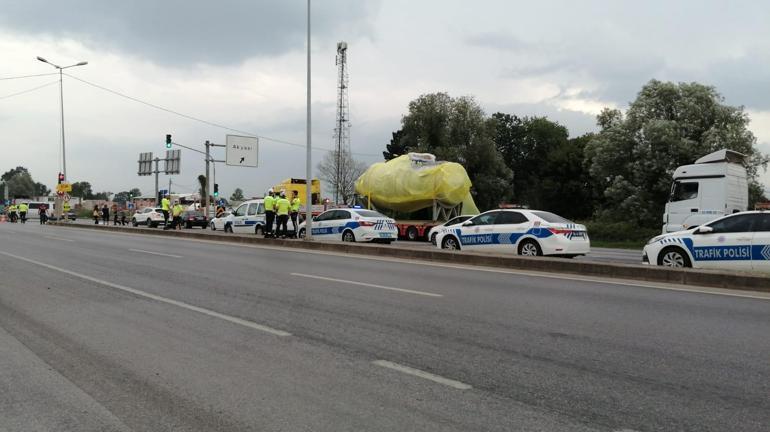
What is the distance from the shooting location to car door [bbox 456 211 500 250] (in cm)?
1608

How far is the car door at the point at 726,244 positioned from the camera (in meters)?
11.5

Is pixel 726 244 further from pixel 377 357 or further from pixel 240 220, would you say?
pixel 240 220

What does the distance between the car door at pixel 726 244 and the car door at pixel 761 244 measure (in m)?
0.08

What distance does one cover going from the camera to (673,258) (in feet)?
41.7

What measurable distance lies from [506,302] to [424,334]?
2.55m

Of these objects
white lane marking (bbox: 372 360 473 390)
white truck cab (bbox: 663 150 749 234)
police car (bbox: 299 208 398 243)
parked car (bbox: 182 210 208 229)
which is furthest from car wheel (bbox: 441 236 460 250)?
parked car (bbox: 182 210 208 229)

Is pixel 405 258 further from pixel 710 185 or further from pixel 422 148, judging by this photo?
pixel 422 148

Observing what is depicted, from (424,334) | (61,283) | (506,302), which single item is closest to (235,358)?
(424,334)

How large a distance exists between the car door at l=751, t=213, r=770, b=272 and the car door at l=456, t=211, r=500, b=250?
6144 millimetres

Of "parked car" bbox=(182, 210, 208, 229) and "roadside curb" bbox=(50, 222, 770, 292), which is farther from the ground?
"parked car" bbox=(182, 210, 208, 229)

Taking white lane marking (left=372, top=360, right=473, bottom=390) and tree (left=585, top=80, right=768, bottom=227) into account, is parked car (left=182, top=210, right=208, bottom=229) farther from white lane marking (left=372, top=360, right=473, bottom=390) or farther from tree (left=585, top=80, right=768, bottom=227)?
white lane marking (left=372, top=360, right=473, bottom=390)

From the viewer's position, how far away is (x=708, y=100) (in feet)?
119

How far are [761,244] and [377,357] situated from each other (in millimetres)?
9250

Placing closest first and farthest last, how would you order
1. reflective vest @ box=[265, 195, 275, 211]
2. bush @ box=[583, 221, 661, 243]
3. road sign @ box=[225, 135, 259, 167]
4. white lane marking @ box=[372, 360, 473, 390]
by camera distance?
white lane marking @ box=[372, 360, 473, 390] < reflective vest @ box=[265, 195, 275, 211] < bush @ box=[583, 221, 661, 243] < road sign @ box=[225, 135, 259, 167]
